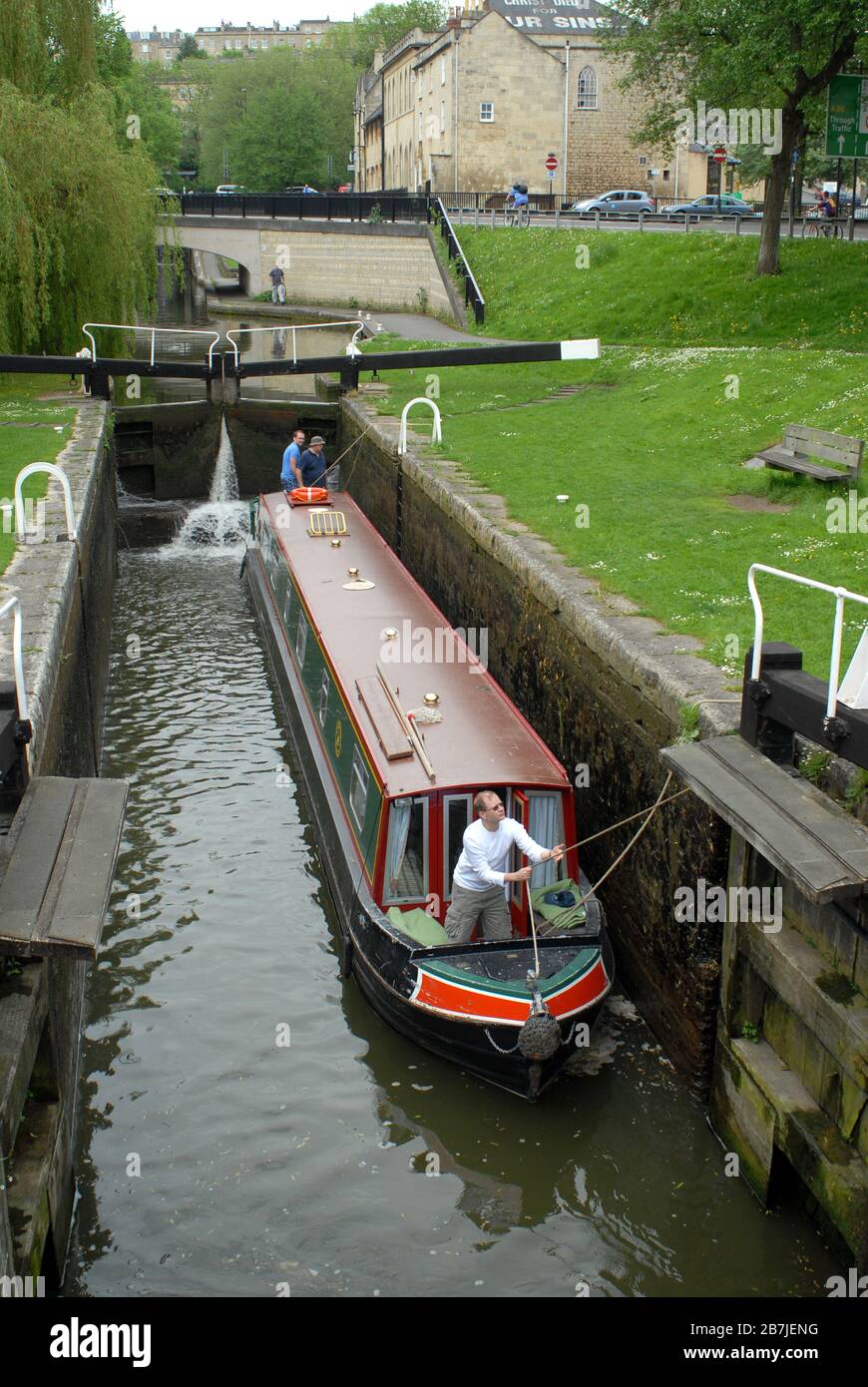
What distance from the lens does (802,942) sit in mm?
6898

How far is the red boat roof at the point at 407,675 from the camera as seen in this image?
866 cm

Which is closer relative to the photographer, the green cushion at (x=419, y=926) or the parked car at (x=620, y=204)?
the green cushion at (x=419, y=926)

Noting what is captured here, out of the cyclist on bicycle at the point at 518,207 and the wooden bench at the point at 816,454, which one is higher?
the cyclist on bicycle at the point at 518,207

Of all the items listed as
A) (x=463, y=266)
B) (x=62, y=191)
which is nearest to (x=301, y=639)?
(x=62, y=191)

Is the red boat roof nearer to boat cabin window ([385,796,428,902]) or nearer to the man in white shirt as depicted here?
boat cabin window ([385,796,428,902])

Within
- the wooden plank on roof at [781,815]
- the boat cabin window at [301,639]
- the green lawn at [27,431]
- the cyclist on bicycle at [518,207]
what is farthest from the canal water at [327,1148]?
the cyclist on bicycle at [518,207]

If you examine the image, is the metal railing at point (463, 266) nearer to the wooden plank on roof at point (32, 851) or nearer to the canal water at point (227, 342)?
the canal water at point (227, 342)

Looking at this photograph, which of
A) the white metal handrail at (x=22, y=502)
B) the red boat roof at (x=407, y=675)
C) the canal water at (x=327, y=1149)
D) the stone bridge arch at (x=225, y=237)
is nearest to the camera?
the canal water at (x=327, y=1149)

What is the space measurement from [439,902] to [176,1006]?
207 cm

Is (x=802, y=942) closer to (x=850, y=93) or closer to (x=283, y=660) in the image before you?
(x=283, y=660)

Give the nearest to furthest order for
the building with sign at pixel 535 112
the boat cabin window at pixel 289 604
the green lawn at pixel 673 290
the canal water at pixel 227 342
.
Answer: the boat cabin window at pixel 289 604, the green lawn at pixel 673 290, the canal water at pixel 227 342, the building with sign at pixel 535 112

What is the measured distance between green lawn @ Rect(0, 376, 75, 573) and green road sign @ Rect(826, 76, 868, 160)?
43.2 ft

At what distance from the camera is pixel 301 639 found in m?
13.0

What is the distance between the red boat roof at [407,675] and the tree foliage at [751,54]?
12.0 meters
